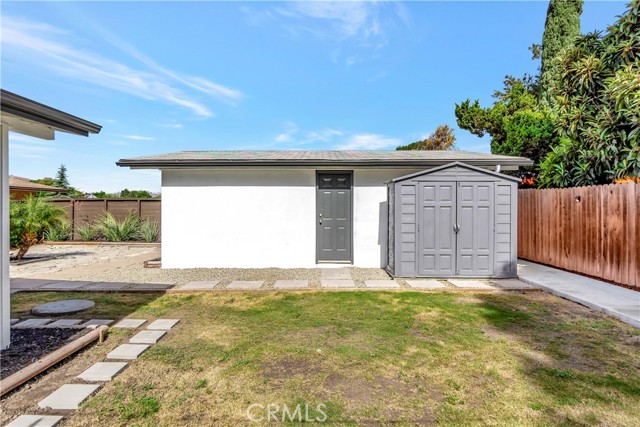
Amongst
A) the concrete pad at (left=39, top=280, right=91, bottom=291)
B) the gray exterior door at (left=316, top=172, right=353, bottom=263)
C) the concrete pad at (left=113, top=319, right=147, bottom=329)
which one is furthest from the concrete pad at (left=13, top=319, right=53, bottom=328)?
the gray exterior door at (left=316, top=172, right=353, bottom=263)

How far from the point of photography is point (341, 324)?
4188mm

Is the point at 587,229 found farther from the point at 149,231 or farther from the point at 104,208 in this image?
the point at 104,208

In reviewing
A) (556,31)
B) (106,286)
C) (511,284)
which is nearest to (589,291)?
(511,284)

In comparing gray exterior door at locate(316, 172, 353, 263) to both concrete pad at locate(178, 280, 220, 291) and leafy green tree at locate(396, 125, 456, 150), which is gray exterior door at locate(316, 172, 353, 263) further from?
leafy green tree at locate(396, 125, 456, 150)

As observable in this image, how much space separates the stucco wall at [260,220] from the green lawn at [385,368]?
3.10 metres

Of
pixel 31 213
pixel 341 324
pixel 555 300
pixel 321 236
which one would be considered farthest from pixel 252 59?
pixel 555 300

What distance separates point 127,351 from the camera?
3307mm

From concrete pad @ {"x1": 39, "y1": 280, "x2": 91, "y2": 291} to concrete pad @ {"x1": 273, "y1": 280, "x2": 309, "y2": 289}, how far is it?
377cm

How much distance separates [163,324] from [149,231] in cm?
980

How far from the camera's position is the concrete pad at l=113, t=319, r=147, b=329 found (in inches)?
161

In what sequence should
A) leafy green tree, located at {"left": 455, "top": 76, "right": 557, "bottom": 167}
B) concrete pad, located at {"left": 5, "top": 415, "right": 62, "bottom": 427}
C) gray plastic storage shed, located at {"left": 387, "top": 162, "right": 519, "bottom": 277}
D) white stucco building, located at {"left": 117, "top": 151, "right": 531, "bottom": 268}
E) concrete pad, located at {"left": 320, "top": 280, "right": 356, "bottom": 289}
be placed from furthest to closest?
1. leafy green tree, located at {"left": 455, "top": 76, "right": 557, "bottom": 167}
2. white stucco building, located at {"left": 117, "top": 151, "right": 531, "bottom": 268}
3. gray plastic storage shed, located at {"left": 387, "top": 162, "right": 519, "bottom": 277}
4. concrete pad, located at {"left": 320, "top": 280, "right": 356, "bottom": 289}
5. concrete pad, located at {"left": 5, "top": 415, "right": 62, "bottom": 427}

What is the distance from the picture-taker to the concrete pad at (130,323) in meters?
4.08

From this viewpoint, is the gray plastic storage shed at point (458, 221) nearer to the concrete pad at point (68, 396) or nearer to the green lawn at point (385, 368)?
the green lawn at point (385, 368)

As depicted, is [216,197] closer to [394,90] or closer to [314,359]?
[314,359]
